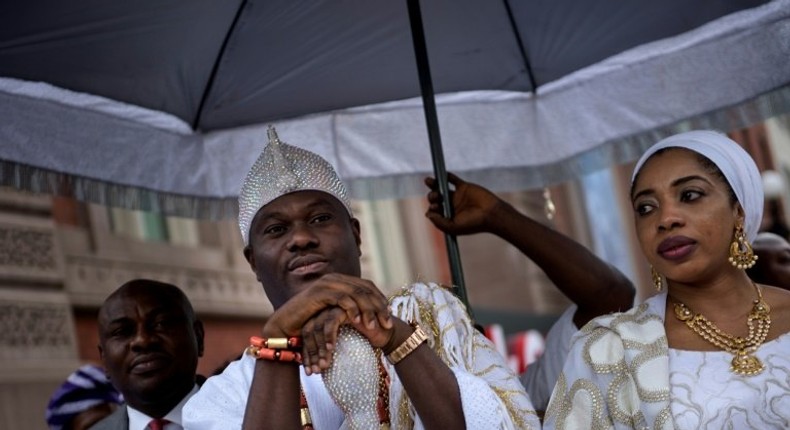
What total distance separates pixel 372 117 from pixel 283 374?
303cm

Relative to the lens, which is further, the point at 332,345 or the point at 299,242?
the point at 299,242

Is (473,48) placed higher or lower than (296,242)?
higher

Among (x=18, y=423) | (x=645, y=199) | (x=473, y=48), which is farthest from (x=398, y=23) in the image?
(x=18, y=423)

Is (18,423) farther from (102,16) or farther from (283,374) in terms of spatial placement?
(283,374)

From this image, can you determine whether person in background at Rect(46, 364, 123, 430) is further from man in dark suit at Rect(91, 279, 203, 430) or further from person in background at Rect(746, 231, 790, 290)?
person in background at Rect(746, 231, 790, 290)

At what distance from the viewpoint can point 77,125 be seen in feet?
19.3

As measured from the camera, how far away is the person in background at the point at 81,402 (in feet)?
22.9

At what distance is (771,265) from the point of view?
6.09 meters

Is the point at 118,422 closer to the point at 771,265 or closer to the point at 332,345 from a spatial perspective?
the point at 332,345

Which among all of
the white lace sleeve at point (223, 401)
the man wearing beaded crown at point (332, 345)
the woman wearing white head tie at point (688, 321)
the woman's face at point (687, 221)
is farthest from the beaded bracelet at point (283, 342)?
the woman's face at point (687, 221)

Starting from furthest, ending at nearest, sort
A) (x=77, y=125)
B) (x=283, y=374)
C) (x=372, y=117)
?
(x=372, y=117), (x=77, y=125), (x=283, y=374)

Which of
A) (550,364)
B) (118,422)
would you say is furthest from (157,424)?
(550,364)

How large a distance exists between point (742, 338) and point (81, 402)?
367cm

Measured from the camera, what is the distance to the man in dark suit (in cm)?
552
